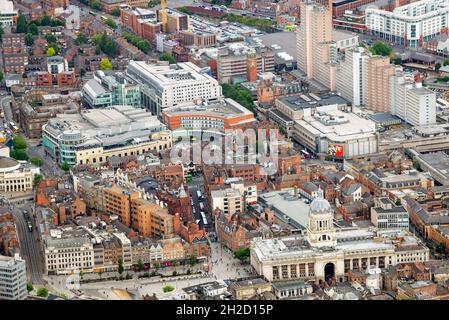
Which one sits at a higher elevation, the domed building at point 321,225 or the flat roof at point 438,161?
the domed building at point 321,225

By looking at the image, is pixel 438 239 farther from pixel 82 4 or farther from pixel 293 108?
pixel 82 4

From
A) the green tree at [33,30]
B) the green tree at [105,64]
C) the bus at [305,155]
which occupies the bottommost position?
the bus at [305,155]

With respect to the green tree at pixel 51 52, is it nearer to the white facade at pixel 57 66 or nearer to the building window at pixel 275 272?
the white facade at pixel 57 66

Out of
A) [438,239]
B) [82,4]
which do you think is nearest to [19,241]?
[438,239]

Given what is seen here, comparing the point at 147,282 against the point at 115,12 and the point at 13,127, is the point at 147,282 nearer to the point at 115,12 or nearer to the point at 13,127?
the point at 13,127

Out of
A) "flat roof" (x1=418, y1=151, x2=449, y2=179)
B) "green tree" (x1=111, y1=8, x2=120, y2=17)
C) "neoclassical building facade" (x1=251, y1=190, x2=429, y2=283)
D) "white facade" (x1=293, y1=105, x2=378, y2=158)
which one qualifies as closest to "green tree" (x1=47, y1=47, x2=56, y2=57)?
"green tree" (x1=111, y1=8, x2=120, y2=17)

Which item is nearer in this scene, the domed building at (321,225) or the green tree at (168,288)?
the green tree at (168,288)

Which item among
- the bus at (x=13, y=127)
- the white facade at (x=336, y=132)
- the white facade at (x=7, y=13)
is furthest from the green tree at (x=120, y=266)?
the white facade at (x=7, y=13)

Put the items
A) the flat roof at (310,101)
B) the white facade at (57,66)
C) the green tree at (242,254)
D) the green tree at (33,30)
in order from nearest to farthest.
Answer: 1. the green tree at (242,254)
2. the flat roof at (310,101)
3. the white facade at (57,66)
4. the green tree at (33,30)
